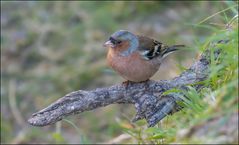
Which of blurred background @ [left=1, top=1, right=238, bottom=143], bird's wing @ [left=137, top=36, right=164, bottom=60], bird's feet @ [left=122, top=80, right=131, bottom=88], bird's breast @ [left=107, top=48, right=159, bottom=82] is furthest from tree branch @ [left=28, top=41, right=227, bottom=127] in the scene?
blurred background @ [left=1, top=1, right=238, bottom=143]

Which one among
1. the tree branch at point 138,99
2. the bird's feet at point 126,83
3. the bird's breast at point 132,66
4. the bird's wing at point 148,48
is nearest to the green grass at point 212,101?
the tree branch at point 138,99

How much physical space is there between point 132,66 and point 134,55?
0.20 meters

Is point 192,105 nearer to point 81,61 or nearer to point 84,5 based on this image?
point 81,61

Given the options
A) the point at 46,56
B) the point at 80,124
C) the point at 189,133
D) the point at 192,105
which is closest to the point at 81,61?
the point at 46,56

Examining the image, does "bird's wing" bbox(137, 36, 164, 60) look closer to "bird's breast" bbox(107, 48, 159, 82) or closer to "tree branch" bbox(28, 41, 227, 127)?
"bird's breast" bbox(107, 48, 159, 82)

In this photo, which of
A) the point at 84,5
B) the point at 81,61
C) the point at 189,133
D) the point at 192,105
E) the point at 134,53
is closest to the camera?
the point at 189,133

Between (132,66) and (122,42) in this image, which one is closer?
(132,66)

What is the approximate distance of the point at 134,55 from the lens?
5.89 m

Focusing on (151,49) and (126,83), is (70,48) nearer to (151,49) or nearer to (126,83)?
(151,49)

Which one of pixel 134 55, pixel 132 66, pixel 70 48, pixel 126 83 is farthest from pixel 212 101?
pixel 70 48

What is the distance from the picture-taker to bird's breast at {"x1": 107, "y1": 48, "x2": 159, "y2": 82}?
561 centimetres

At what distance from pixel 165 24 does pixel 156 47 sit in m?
3.41

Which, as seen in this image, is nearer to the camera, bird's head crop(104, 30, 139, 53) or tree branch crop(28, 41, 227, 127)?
tree branch crop(28, 41, 227, 127)

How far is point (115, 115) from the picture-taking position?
26.9 feet
